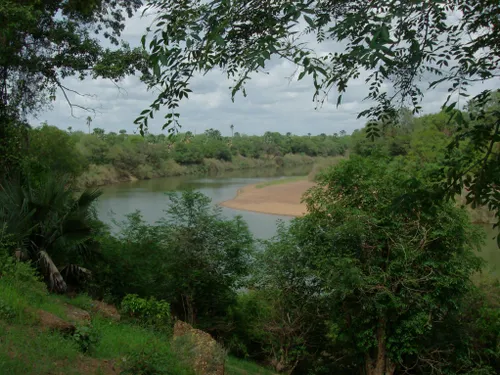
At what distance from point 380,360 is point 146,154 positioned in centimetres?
6508

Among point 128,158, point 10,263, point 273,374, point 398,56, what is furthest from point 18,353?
point 128,158

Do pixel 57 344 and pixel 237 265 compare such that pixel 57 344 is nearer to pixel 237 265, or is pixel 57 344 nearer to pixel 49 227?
pixel 49 227

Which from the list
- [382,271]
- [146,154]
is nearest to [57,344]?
[382,271]

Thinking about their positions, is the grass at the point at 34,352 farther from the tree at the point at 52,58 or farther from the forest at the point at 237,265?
the tree at the point at 52,58

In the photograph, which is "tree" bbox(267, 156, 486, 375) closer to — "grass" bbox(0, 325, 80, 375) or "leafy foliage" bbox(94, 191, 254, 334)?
"leafy foliage" bbox(94, 191, 254, 334)

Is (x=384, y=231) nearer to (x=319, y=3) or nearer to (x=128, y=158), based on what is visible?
(x=319, y=3)

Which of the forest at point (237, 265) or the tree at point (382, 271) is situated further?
the tree at point (382, 271)

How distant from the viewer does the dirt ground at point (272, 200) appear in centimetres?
4088

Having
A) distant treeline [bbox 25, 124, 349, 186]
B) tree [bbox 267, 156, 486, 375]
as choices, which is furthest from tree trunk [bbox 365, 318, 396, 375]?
distant treeline [bbox 25, 124, 349, 186]

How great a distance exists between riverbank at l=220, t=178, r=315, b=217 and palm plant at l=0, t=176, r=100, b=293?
26.1 m

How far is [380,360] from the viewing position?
1020cm

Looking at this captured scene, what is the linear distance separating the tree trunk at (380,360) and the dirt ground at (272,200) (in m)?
23.6

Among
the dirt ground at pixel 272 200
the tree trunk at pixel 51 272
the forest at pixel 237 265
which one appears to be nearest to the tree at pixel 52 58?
the forest at pixel 237 265

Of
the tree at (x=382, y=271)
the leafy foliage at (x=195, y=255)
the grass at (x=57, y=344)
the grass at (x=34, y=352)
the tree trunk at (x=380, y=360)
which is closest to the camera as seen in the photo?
the grass at (x=34, y=352)
